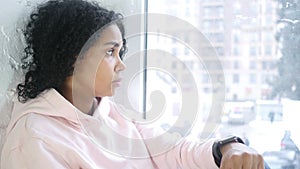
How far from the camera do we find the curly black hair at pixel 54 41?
942 millimetres

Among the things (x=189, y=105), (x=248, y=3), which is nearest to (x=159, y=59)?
(x=189, y=105)

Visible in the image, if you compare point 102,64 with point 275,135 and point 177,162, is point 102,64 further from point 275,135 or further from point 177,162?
point 275,135

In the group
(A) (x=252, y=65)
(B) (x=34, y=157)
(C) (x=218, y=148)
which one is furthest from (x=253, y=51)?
(B) (x=34, y=157)

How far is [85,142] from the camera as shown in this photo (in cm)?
90

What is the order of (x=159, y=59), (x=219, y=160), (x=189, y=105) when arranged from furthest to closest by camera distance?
(x=159, y=59), (x=189, y=105), (x=219, y=160)

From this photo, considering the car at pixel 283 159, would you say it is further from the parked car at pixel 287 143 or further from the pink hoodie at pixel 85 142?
the pink hoodie at pixel 85 142

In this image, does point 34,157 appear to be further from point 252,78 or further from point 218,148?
point 252,78

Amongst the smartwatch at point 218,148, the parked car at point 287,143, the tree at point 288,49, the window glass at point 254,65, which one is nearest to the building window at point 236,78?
the window glass at point 254,65

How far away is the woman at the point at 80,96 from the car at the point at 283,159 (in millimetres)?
342

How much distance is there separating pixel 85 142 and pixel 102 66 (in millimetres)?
190

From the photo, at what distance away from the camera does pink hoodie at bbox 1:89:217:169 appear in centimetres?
80

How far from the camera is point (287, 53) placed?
1171 millimetres

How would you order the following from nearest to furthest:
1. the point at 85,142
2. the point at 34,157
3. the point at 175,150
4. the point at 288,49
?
the point at 34,157
the point at 85,142
the point at 175,150
the point at 288,49

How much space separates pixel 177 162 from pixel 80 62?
372mm
